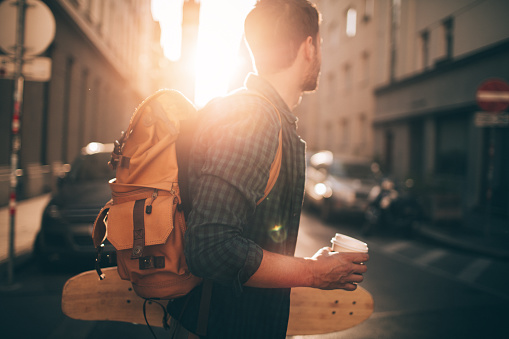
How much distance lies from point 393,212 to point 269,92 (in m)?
8.56

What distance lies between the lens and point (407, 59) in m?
17.8

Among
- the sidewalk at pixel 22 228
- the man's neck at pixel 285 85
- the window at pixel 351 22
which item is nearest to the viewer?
the man's neck at pixel 285 85

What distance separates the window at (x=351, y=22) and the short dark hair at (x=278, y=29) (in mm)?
23746

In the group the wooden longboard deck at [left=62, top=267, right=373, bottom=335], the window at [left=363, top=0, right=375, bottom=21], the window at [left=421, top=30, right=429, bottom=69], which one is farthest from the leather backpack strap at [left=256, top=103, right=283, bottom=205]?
the window at [left=363, top=0, right=375, bottom=21]

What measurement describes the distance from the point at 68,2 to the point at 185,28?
56.5 m

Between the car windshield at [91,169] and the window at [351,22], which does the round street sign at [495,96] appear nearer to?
the car windshield at [91,169]

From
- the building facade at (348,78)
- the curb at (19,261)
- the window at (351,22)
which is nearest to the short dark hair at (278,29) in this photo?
the curb at (19,261)

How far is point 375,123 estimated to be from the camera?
20.3 metres

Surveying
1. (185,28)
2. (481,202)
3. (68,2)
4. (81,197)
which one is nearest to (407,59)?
(481,202)

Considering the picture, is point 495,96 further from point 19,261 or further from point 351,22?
point 351,22

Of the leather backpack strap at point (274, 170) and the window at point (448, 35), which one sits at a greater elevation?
the window at point (448, 35)

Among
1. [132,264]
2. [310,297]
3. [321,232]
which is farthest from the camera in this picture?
[321,232]

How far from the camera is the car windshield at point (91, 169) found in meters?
6.42

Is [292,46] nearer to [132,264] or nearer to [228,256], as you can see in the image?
[228,256]
